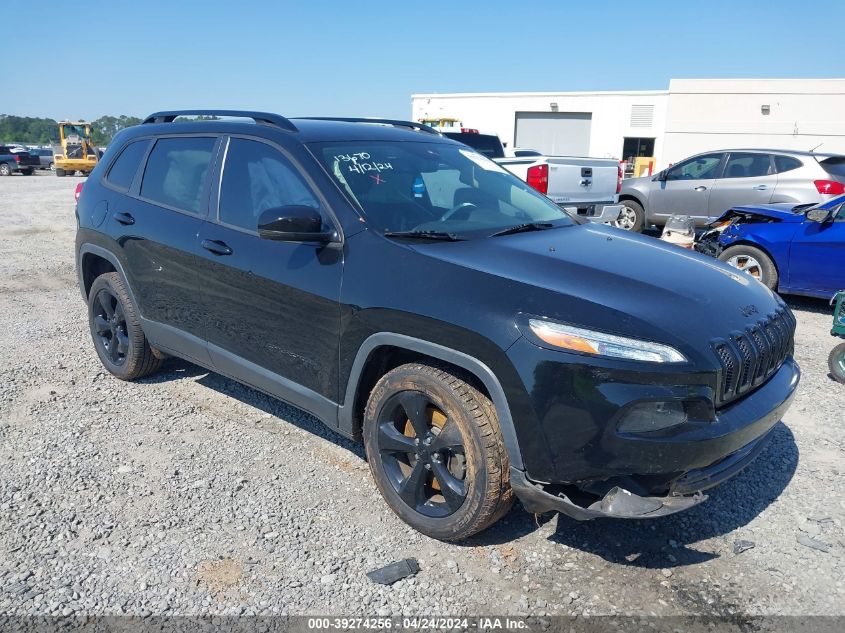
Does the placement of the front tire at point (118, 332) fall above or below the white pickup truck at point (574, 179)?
below

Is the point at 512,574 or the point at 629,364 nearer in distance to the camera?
the point at 629,364

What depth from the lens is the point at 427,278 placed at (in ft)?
9.93

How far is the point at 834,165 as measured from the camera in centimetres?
1030

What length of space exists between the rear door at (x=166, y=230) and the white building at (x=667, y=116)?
31378 mm

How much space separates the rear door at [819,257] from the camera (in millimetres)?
6941

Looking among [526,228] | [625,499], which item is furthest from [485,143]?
[625,499]

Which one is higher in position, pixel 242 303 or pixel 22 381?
pixel 242 303

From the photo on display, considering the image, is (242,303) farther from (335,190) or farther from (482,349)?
(482,349)

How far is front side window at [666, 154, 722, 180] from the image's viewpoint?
11.5 meters

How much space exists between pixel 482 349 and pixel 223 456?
2.01m

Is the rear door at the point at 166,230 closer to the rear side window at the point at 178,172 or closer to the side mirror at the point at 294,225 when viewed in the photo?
the rear side window at the point at 178,172

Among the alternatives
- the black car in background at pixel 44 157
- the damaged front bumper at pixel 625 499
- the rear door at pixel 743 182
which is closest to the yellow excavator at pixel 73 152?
the black car in background at pixel 44 157

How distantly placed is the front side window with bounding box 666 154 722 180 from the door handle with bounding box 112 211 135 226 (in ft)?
31.7

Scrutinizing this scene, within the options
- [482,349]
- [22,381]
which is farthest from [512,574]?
[22,381]
